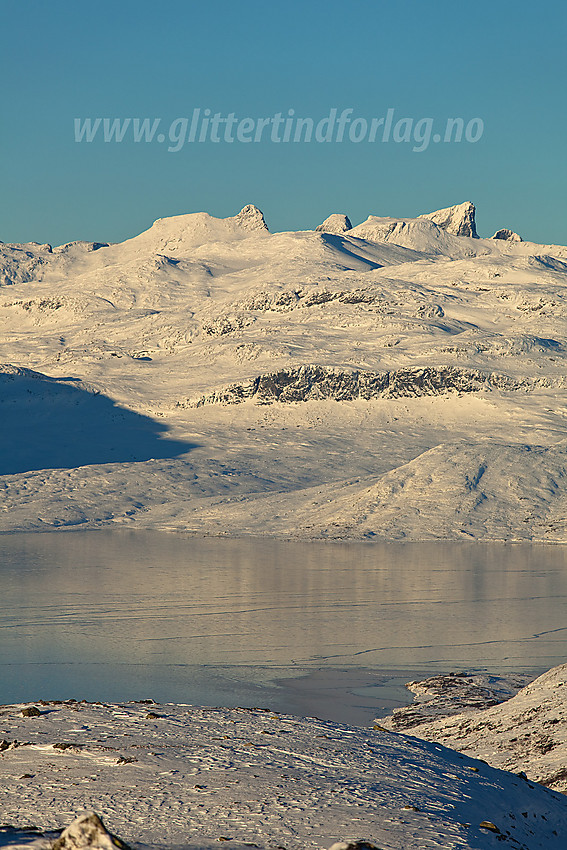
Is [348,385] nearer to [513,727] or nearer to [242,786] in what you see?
[513,727]

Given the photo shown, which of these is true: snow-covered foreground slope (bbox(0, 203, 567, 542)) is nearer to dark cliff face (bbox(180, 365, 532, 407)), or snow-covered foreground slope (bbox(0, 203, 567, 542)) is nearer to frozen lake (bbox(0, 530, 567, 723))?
dark cliff face (bbox(180, 365, 532, 407))

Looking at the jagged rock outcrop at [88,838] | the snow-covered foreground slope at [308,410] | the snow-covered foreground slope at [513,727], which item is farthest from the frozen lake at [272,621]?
the jagged rock outcrop at [88,838]

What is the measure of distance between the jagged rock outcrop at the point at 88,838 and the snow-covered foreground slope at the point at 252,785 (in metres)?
0.81

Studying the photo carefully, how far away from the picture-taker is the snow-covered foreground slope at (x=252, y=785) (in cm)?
1122

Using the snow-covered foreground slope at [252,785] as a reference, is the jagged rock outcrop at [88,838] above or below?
above

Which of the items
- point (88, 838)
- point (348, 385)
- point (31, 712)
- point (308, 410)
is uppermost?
point (348, 385)

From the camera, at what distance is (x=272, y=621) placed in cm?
3984

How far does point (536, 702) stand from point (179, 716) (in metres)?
9.55

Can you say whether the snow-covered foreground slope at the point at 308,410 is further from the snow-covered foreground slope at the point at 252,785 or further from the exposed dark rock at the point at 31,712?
the snow-covered foreground slope at the point at 252,785

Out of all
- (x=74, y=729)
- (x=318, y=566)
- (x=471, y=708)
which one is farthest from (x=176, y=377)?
(x=74, y=729)

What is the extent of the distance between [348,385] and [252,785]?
112 m

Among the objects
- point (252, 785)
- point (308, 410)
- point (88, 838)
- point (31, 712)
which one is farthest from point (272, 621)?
point (308, 410)

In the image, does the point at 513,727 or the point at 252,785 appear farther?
the point at 513,727

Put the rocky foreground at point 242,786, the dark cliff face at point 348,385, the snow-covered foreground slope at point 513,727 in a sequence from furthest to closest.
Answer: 1. the dark cliff face at point 348,385
2. the snow-covered foreground slope at point 513,727
3. the rocky foreground at point 242,786
